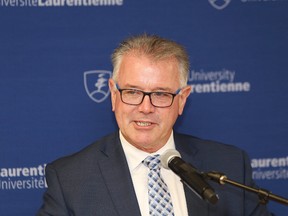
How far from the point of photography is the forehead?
2379 millimetres

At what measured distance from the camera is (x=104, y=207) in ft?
7.89

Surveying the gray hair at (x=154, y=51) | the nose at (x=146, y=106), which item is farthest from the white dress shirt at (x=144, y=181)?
the gray hair at (x=154, y=51)

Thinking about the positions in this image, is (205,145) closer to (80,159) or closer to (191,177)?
(80,159)

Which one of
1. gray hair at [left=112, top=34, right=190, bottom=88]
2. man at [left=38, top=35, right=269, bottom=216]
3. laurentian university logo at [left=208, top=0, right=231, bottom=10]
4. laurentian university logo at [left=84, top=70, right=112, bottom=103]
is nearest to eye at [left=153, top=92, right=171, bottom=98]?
man at [left=38, top=35, right=269, bottom=216]

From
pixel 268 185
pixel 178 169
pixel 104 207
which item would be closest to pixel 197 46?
pixel 268 185

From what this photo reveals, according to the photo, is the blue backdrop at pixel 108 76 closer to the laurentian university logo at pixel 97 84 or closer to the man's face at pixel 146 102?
the laurentian university logo at pixel 97 84

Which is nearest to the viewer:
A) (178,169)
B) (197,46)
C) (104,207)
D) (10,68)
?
(178,169)

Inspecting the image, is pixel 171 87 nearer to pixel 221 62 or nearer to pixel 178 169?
pixel 178 169

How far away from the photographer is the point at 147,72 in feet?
7.82

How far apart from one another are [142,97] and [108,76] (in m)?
0.77

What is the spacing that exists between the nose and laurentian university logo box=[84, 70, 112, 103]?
0.78m

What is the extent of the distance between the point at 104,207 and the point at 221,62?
1.34m

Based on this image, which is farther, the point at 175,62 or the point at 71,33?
the point at 71,33

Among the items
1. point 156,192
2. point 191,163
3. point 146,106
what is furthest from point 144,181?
point 146,106
